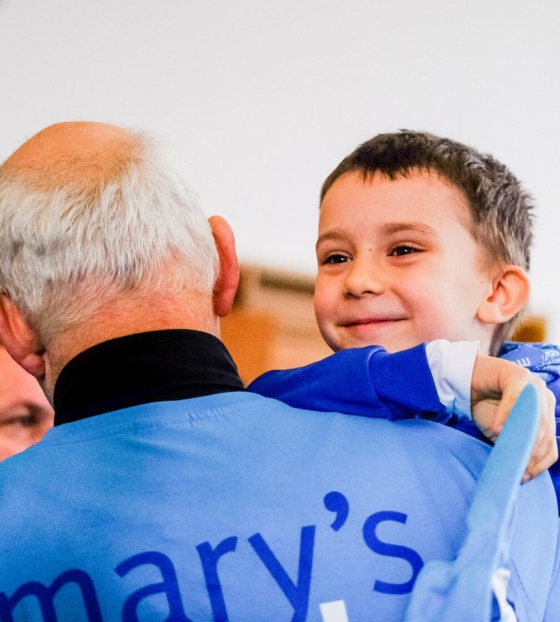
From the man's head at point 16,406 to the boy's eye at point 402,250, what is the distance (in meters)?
0.71

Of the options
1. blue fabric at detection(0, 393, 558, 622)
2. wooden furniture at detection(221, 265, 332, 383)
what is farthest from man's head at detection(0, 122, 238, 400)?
wooden furniture at detection(221, 265, 332, 383)

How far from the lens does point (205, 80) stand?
9.22ft

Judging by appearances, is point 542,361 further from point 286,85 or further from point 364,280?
point 286,85

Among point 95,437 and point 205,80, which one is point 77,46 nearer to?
point 205,80

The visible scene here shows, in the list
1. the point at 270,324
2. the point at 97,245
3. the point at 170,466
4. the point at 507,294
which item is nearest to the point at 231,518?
the point at 170,466

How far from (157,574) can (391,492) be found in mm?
216

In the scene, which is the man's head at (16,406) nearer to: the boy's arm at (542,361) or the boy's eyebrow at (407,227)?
the boy's eyebrow at (407,227)

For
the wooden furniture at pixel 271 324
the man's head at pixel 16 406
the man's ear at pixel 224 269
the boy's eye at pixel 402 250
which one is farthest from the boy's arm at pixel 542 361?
the wooden furniture at pixel 271 324

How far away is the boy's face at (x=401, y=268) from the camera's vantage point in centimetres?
121

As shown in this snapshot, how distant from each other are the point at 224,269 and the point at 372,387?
0.25 metres

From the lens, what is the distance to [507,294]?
131 centimetres


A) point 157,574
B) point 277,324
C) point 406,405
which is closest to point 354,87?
point 277,324

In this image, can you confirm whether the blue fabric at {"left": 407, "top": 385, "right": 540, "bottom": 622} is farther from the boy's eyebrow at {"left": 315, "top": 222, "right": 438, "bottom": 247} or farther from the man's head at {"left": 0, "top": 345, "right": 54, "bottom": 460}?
the man's head at {"left": 0, "top": 345, "right": 54, "bottom": 460}

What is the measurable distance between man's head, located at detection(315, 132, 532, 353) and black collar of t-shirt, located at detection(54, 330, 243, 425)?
1.33ft
